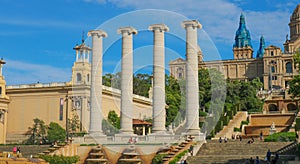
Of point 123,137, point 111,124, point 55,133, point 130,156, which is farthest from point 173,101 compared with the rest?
point 130,156

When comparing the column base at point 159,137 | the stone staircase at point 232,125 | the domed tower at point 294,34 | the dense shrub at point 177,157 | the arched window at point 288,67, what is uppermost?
the domed tower at point 294,34

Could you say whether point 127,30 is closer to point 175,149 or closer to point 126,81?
point 126,81

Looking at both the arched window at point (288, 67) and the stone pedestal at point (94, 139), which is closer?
the stone pedestal at point (94, 139)

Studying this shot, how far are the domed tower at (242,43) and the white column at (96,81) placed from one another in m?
112

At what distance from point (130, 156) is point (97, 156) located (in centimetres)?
347

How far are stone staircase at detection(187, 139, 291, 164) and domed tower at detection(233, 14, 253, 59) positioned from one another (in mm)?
116903

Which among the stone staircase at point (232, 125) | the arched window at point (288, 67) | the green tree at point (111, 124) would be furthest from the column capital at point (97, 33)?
the arched window at point (288, 67)

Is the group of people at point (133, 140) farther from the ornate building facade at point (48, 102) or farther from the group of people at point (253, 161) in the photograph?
the ornate building facade at point (48, 102)

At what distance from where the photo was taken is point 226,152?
43.9m

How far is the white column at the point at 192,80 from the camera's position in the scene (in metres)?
48.8

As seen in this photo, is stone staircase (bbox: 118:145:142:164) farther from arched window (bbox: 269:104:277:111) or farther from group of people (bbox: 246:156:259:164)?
arched window (bbox: 269:104:277:111)

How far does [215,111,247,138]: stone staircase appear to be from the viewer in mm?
60825

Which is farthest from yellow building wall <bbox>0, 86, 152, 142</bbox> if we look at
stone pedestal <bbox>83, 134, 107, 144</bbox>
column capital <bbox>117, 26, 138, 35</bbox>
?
column capital <bbox>117, 26, 138, 35</bbox>

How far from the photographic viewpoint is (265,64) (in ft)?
445
